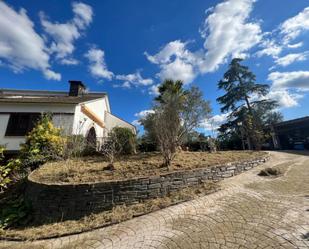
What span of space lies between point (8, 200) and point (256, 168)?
32.8ft

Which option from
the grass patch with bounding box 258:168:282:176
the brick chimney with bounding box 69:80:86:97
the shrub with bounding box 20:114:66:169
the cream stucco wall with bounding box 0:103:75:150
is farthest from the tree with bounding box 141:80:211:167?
the brick chimney with bounding box 69:80:86:97

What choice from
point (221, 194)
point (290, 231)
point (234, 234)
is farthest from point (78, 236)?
point (290, 231)

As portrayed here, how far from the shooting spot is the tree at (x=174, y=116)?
7750 millimetres

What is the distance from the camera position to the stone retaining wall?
5.28 m

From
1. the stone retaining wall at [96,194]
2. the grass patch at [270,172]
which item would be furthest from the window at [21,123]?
the grass patch at [270,172]

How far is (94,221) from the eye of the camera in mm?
4805

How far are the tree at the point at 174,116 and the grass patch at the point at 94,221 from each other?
1896mm

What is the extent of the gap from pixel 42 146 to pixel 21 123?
15.1 feet

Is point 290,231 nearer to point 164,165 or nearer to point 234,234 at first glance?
point 234,234

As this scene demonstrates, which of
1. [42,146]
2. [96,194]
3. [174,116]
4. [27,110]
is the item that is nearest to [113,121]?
[27,110]

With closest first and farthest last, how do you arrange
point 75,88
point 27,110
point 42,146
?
point 42,146
point 27,110
point 75,88

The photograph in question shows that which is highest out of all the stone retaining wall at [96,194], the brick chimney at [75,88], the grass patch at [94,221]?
the brick chimney at [75,88]

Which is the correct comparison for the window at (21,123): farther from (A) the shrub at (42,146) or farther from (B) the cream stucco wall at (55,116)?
(A) the shrub at (42,146)

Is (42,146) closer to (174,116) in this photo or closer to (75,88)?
(174,116)
